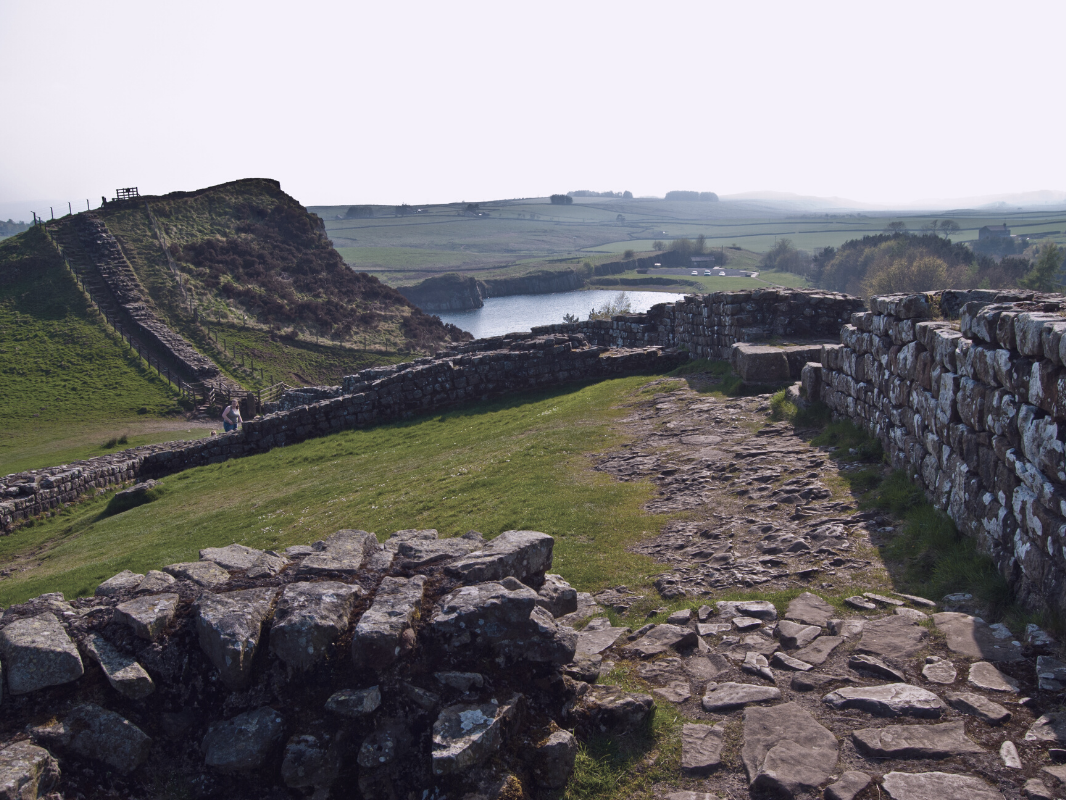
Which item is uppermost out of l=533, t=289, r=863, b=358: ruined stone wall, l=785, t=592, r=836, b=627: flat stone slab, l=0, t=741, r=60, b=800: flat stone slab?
l=533, t=289, r=863, b=358: ruined stone wall

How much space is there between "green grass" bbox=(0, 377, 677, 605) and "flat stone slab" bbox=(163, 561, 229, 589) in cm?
377

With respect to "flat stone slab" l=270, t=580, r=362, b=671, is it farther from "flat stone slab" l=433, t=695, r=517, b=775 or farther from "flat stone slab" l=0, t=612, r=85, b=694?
"flat stone slab" l=0, t=612, r=85, b=694

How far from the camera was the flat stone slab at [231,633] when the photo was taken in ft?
15.2

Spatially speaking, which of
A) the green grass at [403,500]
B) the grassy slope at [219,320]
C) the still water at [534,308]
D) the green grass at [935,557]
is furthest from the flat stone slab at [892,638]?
the still water at [534,308]

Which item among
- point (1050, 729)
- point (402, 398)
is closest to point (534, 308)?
point (402, 398)

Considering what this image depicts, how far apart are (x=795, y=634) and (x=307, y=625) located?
12.6 ft

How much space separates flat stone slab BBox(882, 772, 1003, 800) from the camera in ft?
12.6

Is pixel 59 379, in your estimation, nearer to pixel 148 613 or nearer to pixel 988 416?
pixel 148 613

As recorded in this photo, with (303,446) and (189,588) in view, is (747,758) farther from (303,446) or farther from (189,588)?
(303,446)

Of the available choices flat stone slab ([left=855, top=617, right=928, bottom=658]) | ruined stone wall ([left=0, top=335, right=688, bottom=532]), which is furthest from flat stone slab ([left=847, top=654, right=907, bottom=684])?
ruined stone wall ([left=0, top=335, right=688, bottom=532])

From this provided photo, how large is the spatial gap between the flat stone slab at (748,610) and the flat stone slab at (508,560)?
66.1 inches

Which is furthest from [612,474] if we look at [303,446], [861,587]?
[303,446]

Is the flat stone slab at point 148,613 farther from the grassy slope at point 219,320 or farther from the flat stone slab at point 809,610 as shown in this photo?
the grassy slope at point 219,320

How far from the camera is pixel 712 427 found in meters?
13.1
